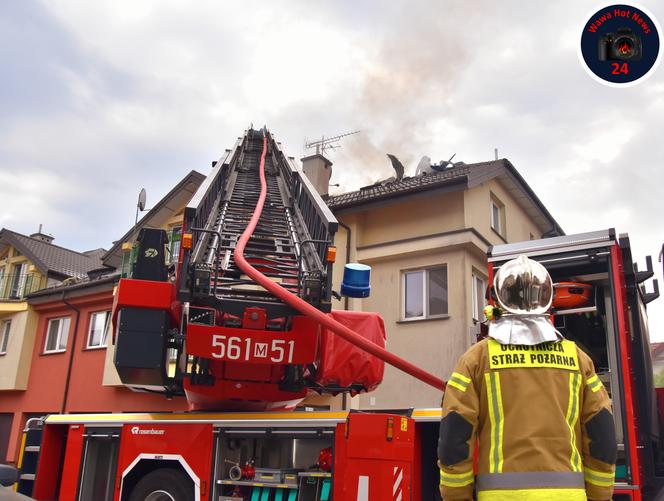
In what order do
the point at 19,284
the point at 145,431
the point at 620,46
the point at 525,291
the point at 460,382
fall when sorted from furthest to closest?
the point at 19,284 < the point at 620,46 < the point at 145,431 < the point at 525,291 < the point at 460,382

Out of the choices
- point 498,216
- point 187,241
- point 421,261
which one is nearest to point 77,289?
point 421,261

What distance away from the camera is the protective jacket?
2.61 metres

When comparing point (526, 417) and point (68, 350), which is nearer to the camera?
point (526, 417)

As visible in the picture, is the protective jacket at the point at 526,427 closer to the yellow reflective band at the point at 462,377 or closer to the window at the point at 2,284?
Result: the yellow reflective band at the point at 462,377

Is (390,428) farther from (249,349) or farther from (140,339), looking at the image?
(140,339)

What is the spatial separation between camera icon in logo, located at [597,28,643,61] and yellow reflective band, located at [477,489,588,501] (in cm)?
640

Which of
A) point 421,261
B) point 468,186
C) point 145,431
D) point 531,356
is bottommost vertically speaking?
point 145,431

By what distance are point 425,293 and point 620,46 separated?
8015mm

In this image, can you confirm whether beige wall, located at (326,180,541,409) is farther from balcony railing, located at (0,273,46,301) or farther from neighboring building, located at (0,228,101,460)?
balcony railing, located at (0,273,46,301)

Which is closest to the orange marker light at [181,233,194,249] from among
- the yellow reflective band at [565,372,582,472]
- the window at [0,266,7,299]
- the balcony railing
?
the yellow reflective band at [565,372,582,472]

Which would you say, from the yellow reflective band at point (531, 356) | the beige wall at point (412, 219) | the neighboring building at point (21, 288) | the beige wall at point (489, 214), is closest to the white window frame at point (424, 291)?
the beige wall at point (412, 219)

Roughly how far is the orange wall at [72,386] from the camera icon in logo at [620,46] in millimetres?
13587

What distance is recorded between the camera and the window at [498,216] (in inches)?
683

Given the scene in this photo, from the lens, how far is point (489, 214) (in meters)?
16.5
